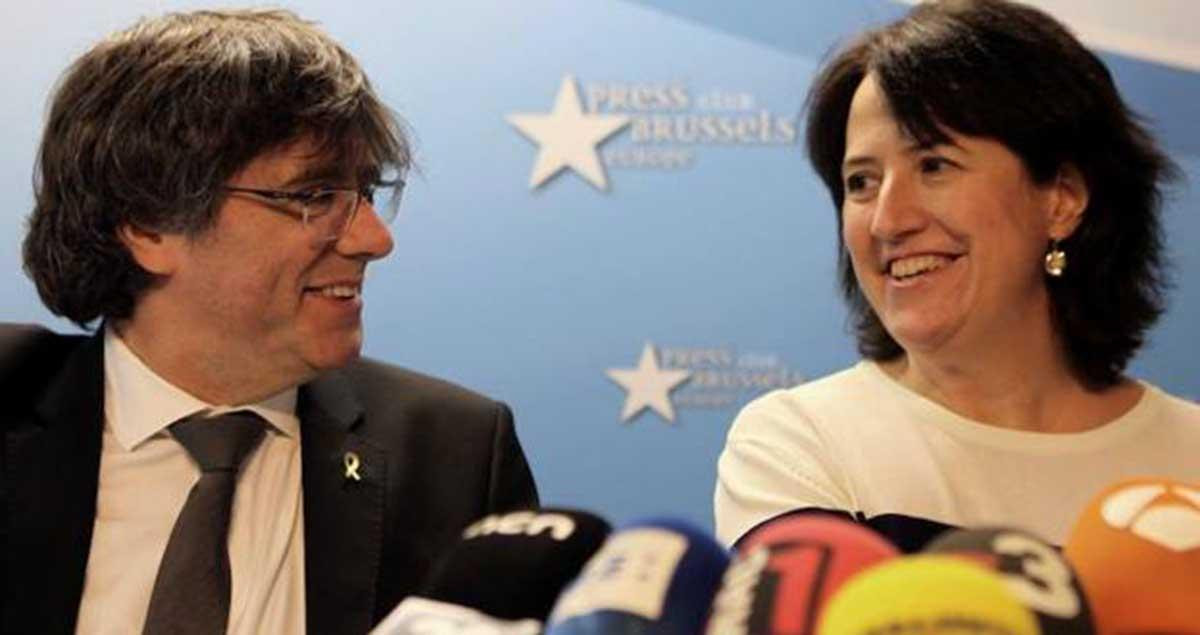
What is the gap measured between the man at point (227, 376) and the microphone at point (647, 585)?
33.7 inches

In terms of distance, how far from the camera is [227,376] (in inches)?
66.8

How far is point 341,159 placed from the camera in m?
1.72

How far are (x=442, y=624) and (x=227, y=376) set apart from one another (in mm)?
931

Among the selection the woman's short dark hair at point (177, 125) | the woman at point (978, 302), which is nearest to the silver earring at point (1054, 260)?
the woman at point (978, 302)

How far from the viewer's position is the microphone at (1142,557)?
826 mm

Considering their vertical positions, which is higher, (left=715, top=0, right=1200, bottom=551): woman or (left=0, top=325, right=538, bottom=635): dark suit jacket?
(left=715, top=0, right=1200, bottom=551): woman

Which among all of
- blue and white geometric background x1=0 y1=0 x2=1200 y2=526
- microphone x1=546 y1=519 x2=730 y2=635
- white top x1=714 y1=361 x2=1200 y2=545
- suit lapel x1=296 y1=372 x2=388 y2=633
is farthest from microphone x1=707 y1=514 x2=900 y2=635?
blue and white geometric background x1=0 y1=0 x2=1200 y2=526

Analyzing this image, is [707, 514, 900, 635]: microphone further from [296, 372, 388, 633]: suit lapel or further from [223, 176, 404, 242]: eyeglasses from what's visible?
[223, 176, 404, 242]: eyeglasses

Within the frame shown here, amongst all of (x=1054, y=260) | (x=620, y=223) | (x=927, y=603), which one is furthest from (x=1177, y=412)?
(x=620, y=223)

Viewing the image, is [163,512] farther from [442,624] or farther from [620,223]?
[620,223]

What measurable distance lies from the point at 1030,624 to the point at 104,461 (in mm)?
1194

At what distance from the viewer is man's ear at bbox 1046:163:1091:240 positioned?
5.59ft

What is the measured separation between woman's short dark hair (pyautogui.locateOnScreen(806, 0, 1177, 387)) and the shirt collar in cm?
60

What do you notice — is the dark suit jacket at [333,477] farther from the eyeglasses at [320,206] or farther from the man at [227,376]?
the eyeglasses at [320,206]
